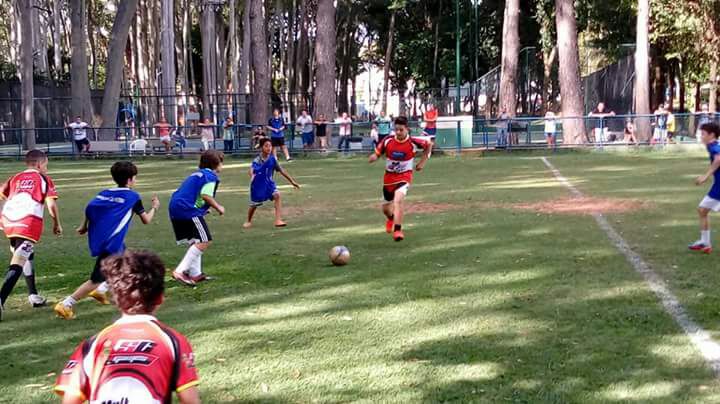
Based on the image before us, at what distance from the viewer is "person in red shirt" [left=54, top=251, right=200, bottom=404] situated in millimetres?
3102

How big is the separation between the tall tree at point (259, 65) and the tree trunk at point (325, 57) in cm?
248

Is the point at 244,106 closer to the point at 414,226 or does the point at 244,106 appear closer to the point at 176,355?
the point at 414,226

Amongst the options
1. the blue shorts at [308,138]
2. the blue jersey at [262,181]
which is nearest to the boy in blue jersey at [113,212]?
the blue jersey at [262,181]

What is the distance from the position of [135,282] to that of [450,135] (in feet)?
86.3

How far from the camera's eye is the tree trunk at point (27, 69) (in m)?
31.1

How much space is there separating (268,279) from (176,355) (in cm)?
558

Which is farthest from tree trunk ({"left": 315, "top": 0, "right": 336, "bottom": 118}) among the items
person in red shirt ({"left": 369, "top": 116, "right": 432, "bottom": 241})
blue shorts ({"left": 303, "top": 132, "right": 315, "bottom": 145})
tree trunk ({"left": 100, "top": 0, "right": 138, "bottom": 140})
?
person in red shirt ({"left": 369, "top": 116, "right": 432, "bottom": 241})

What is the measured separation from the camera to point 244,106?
42.7 meters

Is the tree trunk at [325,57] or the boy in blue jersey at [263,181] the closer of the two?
the boy in blue jersey at [263,181]

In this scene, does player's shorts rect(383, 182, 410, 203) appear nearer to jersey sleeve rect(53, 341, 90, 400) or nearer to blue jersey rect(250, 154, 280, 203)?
blue jersey rect(250, 154, 280, 203)

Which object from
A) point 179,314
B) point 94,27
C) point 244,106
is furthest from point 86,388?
point 94,27

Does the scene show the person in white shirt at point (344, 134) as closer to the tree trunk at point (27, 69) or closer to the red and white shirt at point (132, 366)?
the tree trunk at point (27, 69)

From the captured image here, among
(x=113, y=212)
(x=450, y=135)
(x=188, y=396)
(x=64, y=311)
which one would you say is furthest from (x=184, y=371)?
(x=450, y=135)

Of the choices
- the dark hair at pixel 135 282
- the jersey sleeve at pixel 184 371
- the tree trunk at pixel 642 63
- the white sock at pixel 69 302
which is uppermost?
the tree trunk at pixel 642 63
